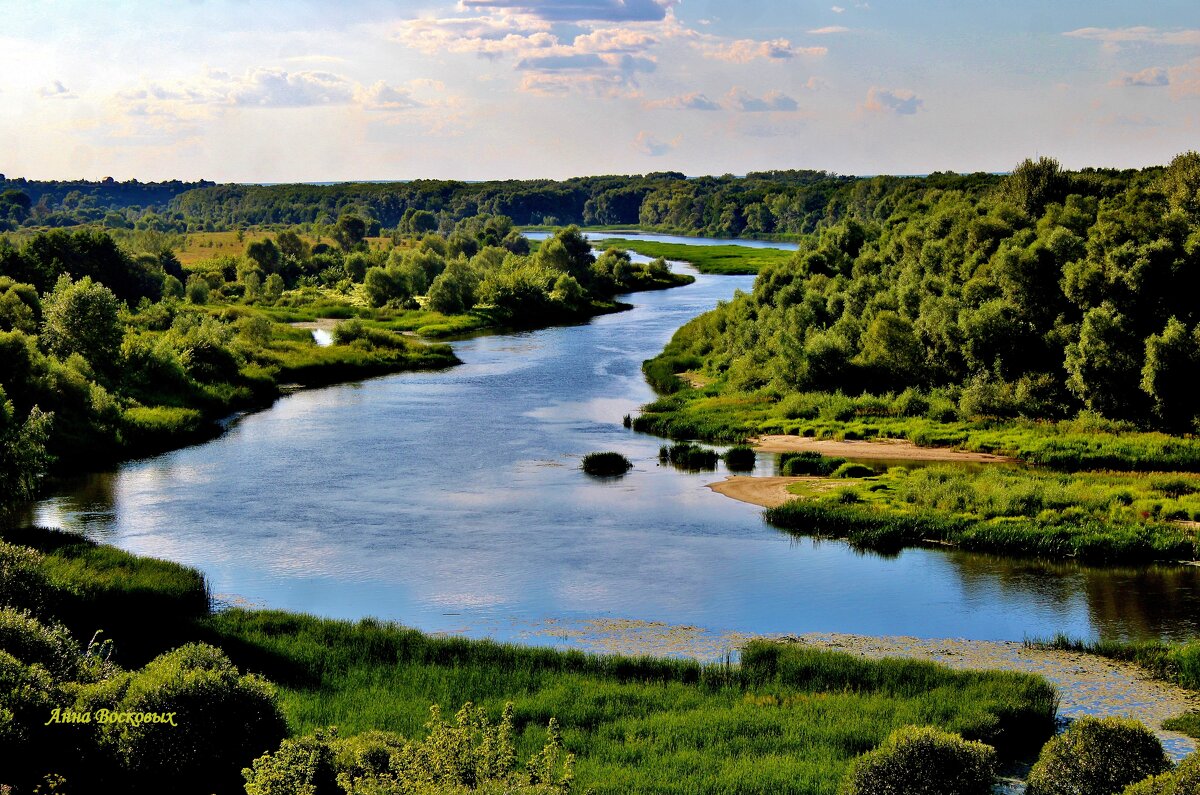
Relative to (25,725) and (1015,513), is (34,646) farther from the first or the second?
(1015,513)

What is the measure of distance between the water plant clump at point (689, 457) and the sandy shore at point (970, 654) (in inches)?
692

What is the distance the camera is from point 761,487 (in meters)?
39.7

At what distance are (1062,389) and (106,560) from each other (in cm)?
3849

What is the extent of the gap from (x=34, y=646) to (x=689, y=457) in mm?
29519

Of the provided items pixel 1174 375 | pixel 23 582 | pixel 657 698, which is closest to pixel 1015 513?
pixel 1174 375

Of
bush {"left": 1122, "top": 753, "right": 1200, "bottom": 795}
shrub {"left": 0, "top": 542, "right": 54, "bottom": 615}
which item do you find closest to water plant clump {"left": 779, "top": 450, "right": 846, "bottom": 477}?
shrub {"left": 0, "top": 542, "right": 54, "bottom": 615}

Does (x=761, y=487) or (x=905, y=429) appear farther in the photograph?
(x=905, y=429)

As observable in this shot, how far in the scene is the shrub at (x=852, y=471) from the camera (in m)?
40.3

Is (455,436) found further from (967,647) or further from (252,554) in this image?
(967,647)

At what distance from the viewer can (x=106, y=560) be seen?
27719 mm

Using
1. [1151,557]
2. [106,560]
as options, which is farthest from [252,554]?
[1151,557]

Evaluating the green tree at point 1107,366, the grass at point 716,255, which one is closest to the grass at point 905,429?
the green tree at point 1107,366

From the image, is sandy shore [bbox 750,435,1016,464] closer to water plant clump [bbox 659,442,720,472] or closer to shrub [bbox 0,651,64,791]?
water plant clump [bbox 659,442,720,472]

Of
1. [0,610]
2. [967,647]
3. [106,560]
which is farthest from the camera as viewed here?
[106,560]
